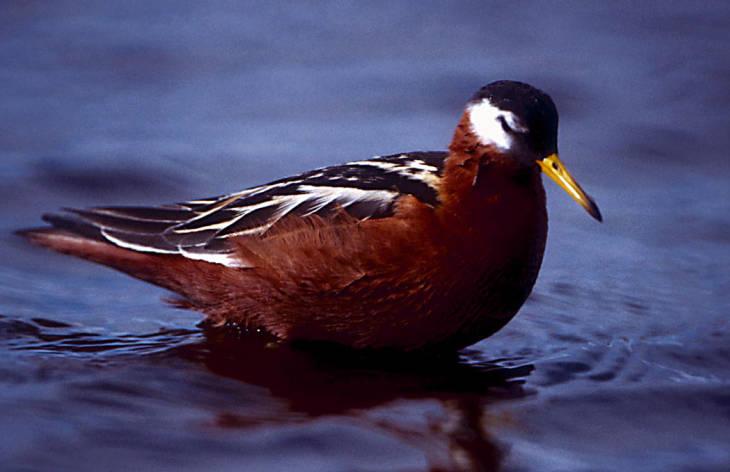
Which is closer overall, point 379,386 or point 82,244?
point 379,386

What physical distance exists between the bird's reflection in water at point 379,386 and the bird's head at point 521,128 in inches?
37.5

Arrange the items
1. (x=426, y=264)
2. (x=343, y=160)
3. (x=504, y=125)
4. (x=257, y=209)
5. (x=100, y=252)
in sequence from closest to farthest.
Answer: (x=426, y=264) < (x=504, y=125) < (x=257, y=209) < (x=100, y=252) < (x=343, y=160)

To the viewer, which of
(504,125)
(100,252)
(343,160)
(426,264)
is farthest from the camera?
(343,160)

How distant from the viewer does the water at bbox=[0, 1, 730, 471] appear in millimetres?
5359

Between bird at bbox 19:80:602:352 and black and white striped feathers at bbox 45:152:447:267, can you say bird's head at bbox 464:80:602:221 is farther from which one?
black and white striped feathers at bbox 45:152:447:267

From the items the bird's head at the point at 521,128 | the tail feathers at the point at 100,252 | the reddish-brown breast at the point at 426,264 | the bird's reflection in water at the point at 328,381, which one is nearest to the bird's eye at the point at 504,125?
the bird's head at the point at 521,128

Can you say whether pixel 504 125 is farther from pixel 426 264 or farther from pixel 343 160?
pixel 343 160

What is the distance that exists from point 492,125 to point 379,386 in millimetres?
1286

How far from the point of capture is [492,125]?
5.96 metres

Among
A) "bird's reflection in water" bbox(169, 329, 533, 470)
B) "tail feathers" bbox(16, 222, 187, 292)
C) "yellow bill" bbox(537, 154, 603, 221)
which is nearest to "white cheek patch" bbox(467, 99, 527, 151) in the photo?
"yellow bill" bbox(537, 154, 603, 221)

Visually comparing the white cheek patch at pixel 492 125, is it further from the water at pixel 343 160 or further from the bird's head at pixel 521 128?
the water at pixel 343 160

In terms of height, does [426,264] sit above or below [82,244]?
below

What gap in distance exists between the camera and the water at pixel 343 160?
5.36 meters

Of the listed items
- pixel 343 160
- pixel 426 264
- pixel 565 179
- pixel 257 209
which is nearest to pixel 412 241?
pixel 426 264
